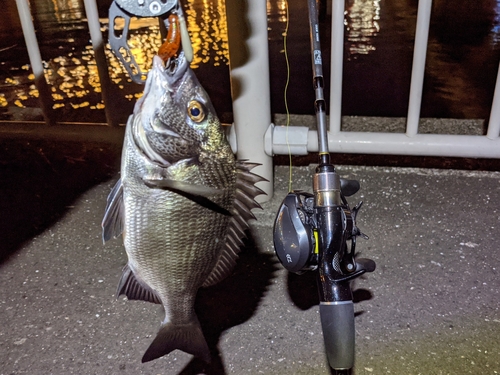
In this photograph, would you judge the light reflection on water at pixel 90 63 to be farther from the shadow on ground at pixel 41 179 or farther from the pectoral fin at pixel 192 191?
the pectoral fin at pixel 192 191

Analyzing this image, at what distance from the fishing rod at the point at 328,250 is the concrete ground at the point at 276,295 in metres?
0.64

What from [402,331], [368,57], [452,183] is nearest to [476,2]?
[368,57]

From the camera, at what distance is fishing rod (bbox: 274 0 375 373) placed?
1.47 metres

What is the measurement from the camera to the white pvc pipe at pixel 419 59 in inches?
98.0

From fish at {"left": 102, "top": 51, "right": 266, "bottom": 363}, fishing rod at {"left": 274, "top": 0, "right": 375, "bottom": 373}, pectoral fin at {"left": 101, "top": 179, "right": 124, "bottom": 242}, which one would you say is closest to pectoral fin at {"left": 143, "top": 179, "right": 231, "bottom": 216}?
fish at {"left": 102, "top": 51, "right": 266, "bottom": 363}

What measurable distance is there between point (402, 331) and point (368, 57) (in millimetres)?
4865

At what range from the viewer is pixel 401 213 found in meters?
3.04

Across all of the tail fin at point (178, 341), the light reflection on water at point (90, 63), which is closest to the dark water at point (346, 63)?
the light reflection on water at point (90, 63)

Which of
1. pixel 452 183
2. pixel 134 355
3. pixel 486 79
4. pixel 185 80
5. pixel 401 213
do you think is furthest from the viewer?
pixel 486 79

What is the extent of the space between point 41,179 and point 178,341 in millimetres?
2448

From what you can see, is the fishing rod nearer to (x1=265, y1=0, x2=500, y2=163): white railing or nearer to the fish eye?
the fish eye

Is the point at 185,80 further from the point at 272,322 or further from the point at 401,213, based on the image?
the point at 401,213

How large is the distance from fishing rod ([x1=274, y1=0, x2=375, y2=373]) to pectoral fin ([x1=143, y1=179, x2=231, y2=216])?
25 cm

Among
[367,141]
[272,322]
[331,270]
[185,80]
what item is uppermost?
[185,80]
